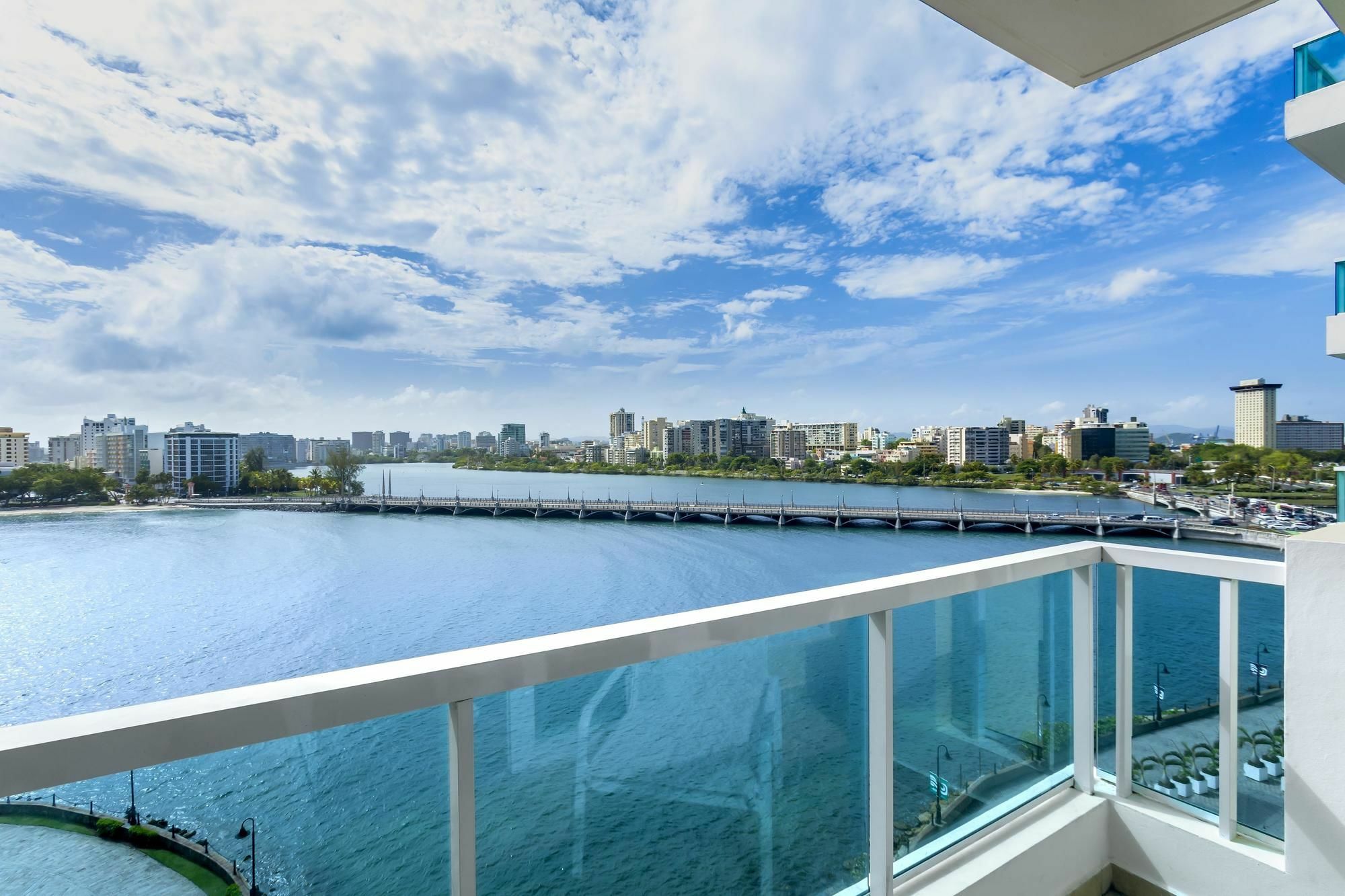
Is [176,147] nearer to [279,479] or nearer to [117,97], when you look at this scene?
[117,97]

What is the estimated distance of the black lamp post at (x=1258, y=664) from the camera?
4.27 feet

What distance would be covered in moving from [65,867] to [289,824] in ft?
0.57

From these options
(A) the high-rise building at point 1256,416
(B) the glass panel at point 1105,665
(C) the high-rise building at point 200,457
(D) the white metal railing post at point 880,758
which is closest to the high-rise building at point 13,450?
(C) the high-rise building at point 200,457

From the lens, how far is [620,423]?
3350cm

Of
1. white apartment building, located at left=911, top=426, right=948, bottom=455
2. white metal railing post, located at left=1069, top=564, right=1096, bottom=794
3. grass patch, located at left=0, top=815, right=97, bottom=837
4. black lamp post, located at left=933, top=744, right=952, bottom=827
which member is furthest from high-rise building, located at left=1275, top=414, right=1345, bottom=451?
grass patch, located at left=0, top=815, right=97, bottom=837

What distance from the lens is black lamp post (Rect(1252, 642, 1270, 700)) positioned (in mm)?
1302

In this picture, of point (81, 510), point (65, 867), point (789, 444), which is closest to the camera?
point (65, 867)

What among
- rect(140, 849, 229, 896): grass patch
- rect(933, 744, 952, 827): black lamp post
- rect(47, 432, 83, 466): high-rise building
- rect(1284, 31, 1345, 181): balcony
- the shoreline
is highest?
rect(1284, 31, 1345, 181): balcony

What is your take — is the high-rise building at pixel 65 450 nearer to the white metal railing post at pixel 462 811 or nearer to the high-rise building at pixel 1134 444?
the white metal railing post at pixel 462 811

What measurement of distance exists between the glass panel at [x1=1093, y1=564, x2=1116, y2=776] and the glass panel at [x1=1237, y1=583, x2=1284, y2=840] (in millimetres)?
218

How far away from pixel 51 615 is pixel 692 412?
27.8 metres

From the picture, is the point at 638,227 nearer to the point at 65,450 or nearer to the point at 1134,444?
the point at 1134,444

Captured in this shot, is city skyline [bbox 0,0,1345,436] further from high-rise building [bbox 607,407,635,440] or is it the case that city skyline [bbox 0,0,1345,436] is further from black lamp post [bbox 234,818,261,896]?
black lamp post [bbox 234,818,261,896]

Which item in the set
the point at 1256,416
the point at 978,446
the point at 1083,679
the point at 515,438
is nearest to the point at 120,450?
the point at 1083,679
